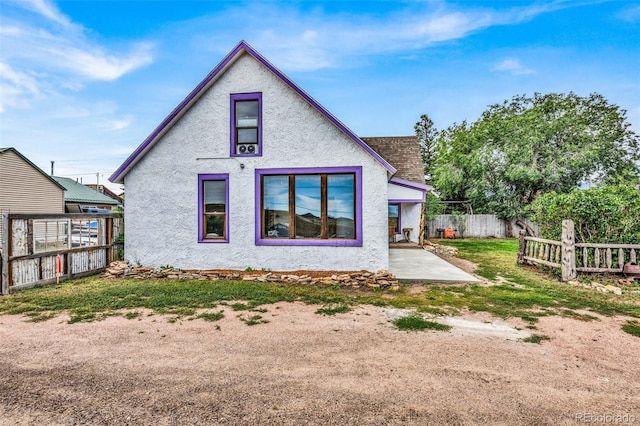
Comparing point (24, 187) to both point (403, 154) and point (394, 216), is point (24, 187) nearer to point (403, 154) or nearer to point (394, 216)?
point (394, 216)

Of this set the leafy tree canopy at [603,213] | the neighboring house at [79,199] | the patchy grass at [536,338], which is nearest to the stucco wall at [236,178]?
the patchy grass at [536,338]

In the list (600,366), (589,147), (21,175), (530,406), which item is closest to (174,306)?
(530,406)

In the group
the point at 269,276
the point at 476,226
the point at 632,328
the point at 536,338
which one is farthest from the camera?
the point at 476,226

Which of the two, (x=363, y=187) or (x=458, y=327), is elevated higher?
(x=363, y=187)

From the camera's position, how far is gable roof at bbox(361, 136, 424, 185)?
57.1ft

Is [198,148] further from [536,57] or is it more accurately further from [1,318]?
[536,57]

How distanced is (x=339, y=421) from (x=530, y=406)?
191cm

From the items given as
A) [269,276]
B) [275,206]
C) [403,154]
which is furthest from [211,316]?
[403,154]

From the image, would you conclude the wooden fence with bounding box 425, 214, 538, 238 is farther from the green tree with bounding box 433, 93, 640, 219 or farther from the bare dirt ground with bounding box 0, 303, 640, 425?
the bare dirt ground with bounding box 0, 303, 640, 425

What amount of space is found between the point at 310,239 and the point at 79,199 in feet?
95.0

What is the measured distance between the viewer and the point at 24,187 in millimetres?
21656

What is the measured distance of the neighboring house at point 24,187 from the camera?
2025cm

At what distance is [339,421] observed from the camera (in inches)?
106

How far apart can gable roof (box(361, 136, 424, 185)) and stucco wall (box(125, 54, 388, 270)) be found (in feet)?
30.2
